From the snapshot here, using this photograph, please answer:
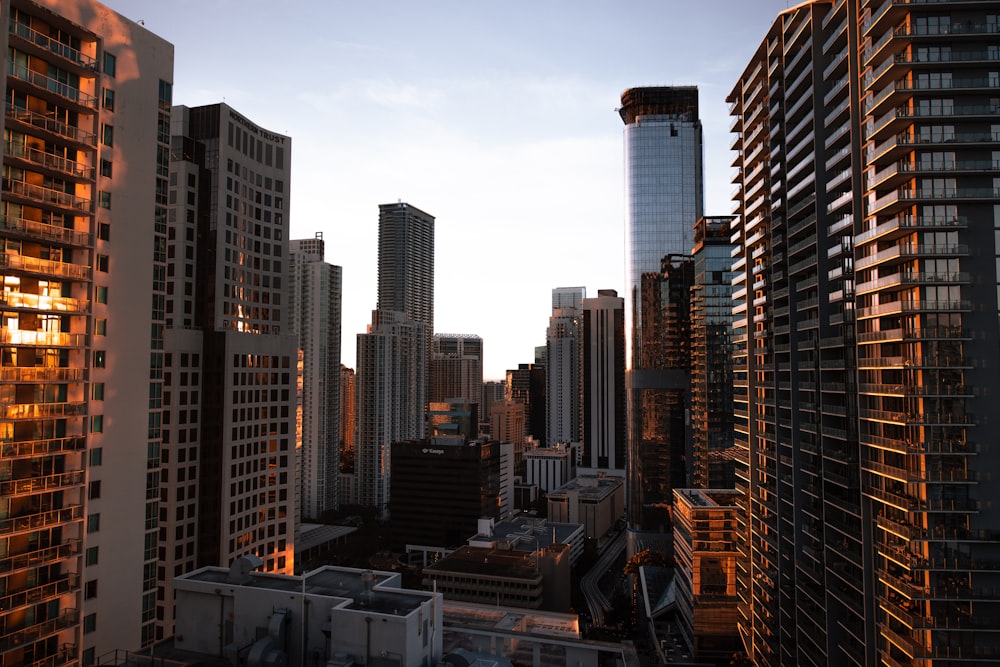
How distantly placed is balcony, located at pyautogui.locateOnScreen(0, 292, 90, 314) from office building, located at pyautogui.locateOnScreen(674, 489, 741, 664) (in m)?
82.5

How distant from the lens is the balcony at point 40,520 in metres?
29.7

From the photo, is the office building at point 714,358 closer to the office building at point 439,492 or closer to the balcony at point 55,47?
the office building at point 439,492

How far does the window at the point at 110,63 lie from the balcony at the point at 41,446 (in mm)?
19545

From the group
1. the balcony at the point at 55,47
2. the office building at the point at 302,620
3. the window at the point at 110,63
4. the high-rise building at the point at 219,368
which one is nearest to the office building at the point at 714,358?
the high-rise building at the point at 219,368

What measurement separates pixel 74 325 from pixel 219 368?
3311 cm

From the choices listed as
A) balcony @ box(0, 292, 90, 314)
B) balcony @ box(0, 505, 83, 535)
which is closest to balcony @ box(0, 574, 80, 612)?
balcony @ box(0, 505, 83, 535)

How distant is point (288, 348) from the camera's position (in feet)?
243

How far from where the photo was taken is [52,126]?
32062 mm

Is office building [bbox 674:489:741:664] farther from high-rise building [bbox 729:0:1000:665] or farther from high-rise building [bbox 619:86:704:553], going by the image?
high-rise building [bbox 619:86:704:553]

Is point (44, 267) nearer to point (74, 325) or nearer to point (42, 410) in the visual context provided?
point (74, 325)

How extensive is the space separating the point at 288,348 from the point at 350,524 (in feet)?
429

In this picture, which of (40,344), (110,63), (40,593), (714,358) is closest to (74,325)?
(40,344)

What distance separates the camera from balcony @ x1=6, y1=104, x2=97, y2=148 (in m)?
30.2

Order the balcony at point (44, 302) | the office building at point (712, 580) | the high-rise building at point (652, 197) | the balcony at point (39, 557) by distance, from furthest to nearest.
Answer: the high-rise building at point (652, 197)
the office building at point (712, 580)
the balcony at point (44, 302)
the balcony at point (39, 557)
